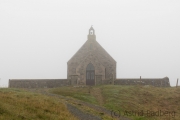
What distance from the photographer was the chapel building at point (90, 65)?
1571 inches

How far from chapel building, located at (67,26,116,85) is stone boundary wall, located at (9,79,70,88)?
2069 mm

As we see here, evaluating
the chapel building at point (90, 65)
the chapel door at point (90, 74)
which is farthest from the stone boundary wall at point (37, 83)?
the chapel door at point (90, 74)

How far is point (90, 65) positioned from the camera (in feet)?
133

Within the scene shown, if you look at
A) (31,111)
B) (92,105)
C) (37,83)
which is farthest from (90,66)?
(31,111)

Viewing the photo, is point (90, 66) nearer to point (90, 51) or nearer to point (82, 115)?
point (90, 51)

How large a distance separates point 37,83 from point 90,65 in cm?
1020

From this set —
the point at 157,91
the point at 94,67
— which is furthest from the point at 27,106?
the point at 94,67

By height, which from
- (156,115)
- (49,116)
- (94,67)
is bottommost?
(156,115)

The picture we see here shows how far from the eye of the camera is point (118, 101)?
24.6m

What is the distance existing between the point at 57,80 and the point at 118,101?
16957 millimetres

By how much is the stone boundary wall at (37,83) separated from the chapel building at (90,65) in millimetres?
2069

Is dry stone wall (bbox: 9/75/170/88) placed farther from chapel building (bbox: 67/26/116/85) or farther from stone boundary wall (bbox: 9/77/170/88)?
chapel building (bbox: 67/26/116/85)

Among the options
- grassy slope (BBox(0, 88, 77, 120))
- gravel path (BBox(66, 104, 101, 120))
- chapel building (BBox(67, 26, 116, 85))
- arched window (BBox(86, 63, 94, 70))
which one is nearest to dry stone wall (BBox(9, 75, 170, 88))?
chapel building (BBox(67, 26, 116, 85))

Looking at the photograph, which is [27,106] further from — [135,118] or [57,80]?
[57,80]
